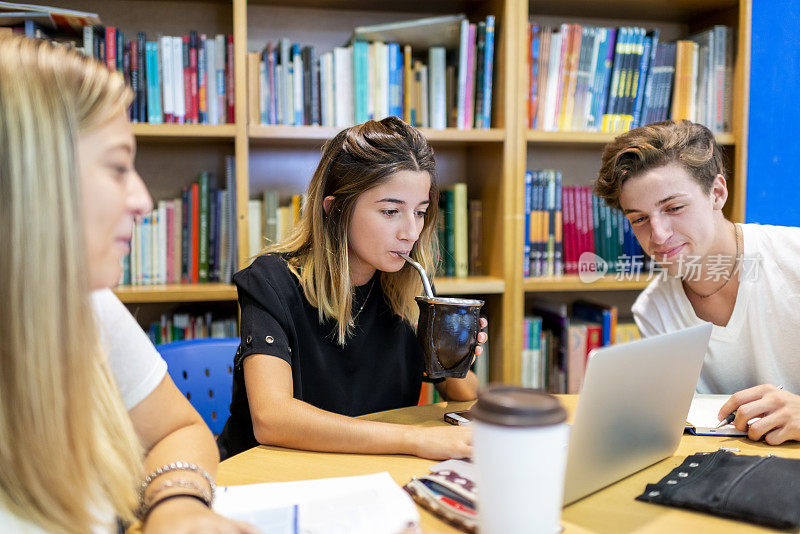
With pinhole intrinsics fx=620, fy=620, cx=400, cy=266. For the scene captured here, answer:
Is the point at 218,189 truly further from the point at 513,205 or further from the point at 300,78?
the point at 513,205

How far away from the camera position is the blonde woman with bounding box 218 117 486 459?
136 cm

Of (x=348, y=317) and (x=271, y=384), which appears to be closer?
(x=271, y=384)

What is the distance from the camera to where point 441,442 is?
1007 millimetres

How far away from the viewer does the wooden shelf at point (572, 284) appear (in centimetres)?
212

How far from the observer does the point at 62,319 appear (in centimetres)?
68

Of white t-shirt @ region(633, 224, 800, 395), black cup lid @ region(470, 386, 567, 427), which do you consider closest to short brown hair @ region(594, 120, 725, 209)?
white t-shirt @ region(633, 224, 800, 395)

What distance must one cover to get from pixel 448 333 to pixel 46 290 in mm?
656

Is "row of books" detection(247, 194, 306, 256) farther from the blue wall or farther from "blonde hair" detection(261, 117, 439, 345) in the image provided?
the blue wall

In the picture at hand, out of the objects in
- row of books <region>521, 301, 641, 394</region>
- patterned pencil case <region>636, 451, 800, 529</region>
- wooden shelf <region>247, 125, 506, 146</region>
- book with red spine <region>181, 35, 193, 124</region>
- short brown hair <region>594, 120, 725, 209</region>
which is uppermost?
book with red spine <region>181, 35, 193, 124</region>

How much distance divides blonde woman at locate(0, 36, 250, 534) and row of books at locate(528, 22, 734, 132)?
169 centimetres

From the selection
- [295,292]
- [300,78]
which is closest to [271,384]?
[295,292]

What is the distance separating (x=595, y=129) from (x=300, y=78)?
105 cm

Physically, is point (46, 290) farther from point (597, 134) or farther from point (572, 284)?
point (597, 134)

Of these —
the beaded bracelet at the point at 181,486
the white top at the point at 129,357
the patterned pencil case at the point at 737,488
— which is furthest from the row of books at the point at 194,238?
the patterned pencil case at the point at 737,488
